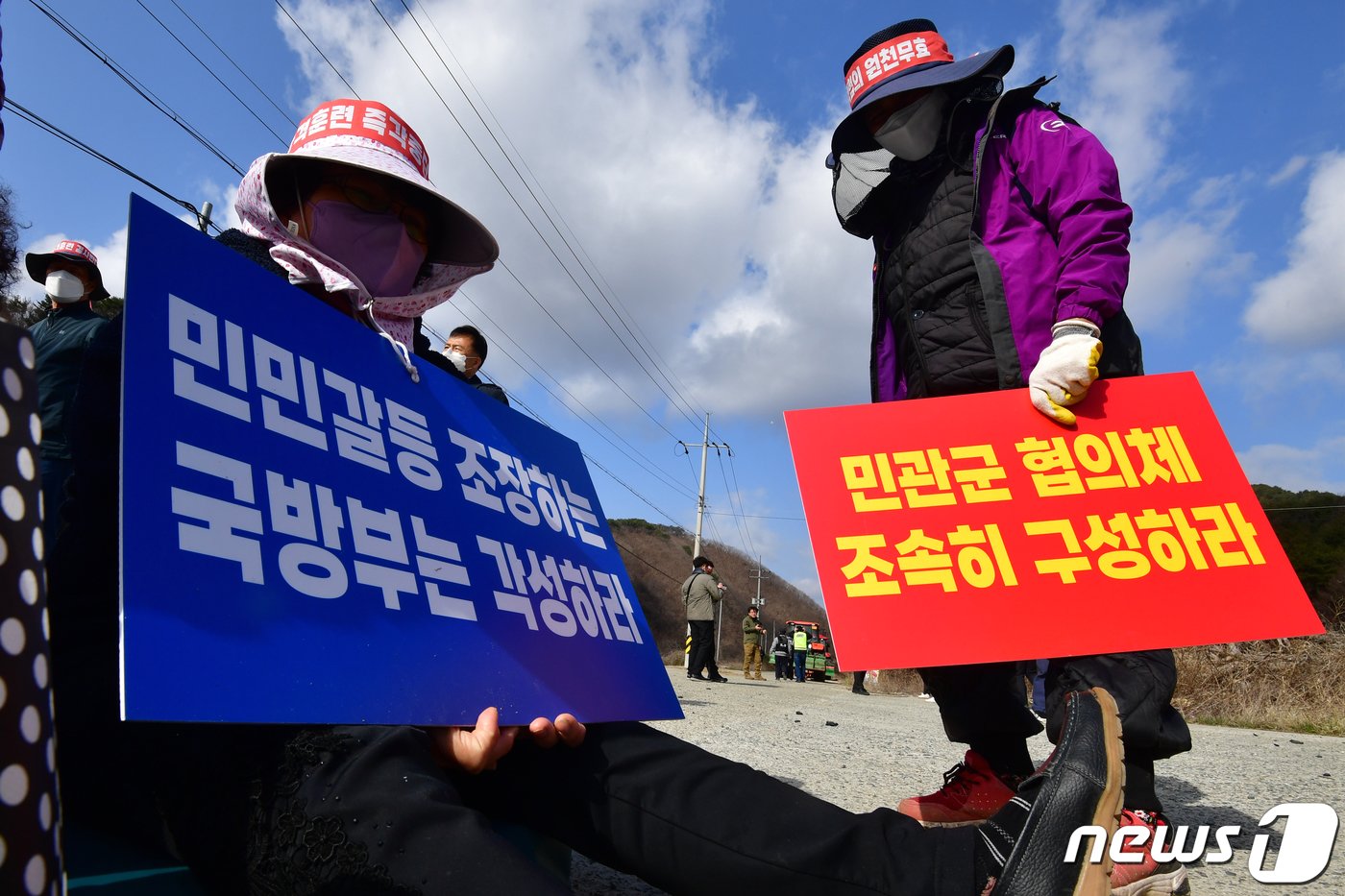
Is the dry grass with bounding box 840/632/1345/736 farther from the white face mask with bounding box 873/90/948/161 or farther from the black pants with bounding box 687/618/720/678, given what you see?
the white face mask with bounding box 873/90/948/161

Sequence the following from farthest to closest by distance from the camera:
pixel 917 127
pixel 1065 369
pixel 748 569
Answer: pixel 748 569
pixel 917 127
pixel 1065 369

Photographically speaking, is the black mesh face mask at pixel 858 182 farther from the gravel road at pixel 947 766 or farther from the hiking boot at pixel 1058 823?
the gravel road at pixel 947 766

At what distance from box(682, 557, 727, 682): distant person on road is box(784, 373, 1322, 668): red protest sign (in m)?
9.05

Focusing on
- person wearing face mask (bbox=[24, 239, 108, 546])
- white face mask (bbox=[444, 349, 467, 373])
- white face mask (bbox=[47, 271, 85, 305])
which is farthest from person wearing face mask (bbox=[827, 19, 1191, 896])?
white face mask (bbox=[47, 271, 85, 305])

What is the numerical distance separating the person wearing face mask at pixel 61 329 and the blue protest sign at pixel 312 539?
1.28m

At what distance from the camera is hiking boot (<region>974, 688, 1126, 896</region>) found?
88 cm

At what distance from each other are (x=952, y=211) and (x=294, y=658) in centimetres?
162

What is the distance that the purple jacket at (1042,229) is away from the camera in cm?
156

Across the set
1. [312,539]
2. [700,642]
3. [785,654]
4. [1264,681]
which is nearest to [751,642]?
[700,642]

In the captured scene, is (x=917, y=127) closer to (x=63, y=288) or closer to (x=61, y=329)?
(x=61, y=329)

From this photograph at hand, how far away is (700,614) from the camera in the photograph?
10.4m

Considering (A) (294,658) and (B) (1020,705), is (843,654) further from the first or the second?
(A) (294,658)

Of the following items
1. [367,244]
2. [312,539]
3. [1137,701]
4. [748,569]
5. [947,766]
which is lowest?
[947,766]

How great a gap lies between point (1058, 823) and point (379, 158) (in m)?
1.63
